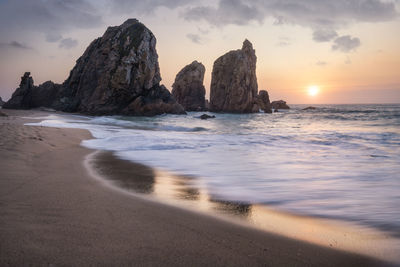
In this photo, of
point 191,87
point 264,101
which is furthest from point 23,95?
point 264,101

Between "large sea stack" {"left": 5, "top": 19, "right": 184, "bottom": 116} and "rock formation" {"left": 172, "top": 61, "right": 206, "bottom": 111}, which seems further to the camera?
"rock formation" {"left": 172, "top": 61, "right": 206, "bottom": 111}

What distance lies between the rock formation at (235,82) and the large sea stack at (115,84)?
71.2ft

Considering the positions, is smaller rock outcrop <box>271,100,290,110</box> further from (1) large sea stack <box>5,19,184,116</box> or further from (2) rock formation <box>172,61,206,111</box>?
(1) large sea stack <box>5,19,184,116</box>

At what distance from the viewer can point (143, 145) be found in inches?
370

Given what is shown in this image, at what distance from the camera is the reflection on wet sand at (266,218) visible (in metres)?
2.23

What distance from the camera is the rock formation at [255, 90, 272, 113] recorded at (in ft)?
219

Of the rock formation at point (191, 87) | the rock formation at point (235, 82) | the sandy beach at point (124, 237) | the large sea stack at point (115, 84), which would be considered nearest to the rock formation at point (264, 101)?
the rock formation at point (235, 82)

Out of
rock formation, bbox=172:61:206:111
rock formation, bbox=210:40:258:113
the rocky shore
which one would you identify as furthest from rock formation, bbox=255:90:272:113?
the rocky shore

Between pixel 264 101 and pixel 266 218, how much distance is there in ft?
223

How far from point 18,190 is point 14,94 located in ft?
167

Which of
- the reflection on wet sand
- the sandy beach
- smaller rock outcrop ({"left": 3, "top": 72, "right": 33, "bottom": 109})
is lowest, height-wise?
the reflection on wet sand

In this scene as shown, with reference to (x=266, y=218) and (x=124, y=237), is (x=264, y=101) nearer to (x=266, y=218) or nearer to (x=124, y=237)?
(x=266, y=218)

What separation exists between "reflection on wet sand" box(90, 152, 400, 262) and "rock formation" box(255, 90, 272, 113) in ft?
209

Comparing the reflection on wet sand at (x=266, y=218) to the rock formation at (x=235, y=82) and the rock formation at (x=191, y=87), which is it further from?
the rock formation at (x=191, y=87)
